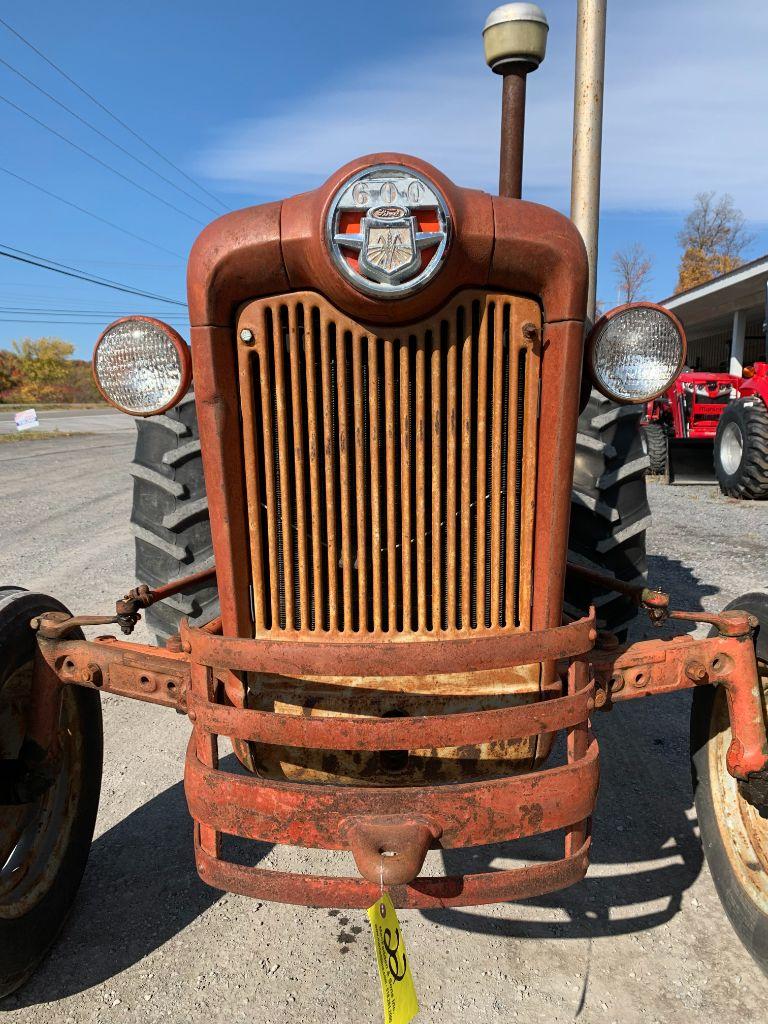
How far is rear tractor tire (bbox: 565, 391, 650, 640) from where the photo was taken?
9.91 feet

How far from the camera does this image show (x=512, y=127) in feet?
7.88

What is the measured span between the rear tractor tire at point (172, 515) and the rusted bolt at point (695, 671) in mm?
1727

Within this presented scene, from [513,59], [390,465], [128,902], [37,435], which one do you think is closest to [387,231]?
[390,465]

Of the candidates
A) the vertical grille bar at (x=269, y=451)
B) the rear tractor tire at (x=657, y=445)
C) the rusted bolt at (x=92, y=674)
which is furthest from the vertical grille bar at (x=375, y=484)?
the rear tractor tire at (x=657, y=445)

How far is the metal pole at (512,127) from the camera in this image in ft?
7.88

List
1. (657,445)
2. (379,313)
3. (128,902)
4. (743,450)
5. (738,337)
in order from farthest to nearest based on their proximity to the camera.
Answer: (738,337) → (657,445) → (743,450) → (128,902) → (379,313)

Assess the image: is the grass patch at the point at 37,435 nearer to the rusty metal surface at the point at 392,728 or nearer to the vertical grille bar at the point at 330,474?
the vertical grille bar at the point at 330,474

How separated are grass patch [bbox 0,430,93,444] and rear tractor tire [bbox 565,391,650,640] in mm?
19346

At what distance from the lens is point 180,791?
289cm

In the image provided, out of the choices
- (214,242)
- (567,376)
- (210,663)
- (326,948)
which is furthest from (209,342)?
(326,948)

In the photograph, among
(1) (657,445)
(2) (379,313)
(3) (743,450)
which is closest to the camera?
(2) (379,313)

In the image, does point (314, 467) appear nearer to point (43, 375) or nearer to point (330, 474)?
point (330, 474)

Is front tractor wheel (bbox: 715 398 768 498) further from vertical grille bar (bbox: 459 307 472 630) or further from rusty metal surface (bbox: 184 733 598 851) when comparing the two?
rusty metal surface (bbox: 184 733 598 851)

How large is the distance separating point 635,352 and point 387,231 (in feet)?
2.45
